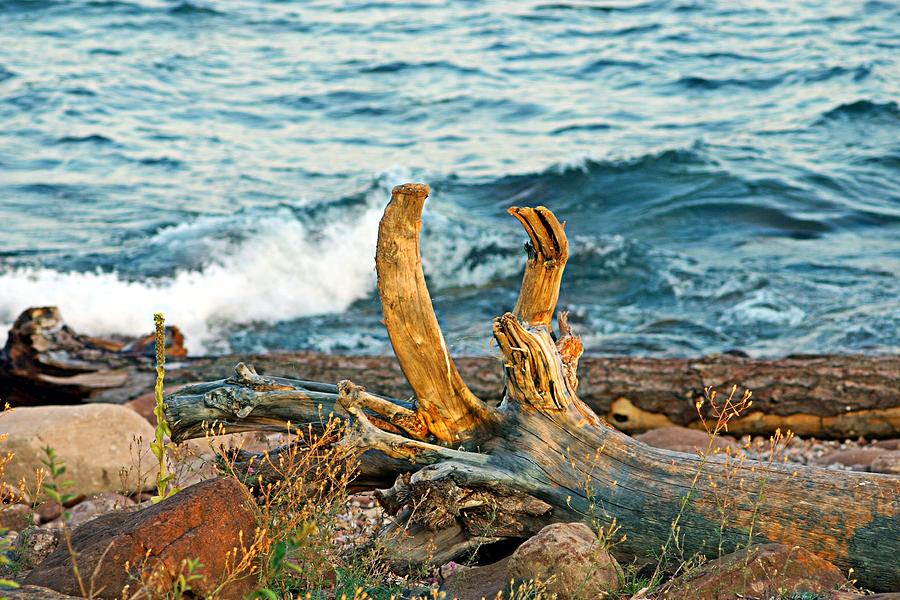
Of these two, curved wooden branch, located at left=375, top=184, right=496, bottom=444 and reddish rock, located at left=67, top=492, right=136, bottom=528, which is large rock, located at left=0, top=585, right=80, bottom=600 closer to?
curved wooden branch, located at left=375, top=184, right=496, bottom=444

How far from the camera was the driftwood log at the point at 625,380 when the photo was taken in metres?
7.01

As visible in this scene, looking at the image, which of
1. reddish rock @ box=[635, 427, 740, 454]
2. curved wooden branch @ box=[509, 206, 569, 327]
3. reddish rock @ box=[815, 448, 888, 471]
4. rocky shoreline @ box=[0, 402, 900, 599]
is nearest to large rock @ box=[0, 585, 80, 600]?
rocky shoreline @ box=[0, 402, 900, 599]

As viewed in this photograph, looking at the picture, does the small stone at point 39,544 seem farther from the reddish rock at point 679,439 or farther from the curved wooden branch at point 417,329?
the reddish rock at point 679,439

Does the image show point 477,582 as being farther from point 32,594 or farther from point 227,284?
point 227,284

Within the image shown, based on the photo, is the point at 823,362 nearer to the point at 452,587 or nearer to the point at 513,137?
the point at 452,587

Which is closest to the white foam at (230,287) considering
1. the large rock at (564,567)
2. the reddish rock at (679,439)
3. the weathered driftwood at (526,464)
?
the reddish rock at (679,439)

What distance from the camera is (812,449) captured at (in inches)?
271

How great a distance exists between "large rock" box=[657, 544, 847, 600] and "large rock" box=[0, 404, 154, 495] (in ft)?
11.4

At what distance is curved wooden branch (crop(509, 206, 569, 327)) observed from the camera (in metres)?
4.42

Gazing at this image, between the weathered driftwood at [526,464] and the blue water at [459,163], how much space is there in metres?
3.90

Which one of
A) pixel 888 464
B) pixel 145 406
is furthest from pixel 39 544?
pixel 888 464

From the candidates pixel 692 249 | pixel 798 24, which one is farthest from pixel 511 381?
pixel 798 24

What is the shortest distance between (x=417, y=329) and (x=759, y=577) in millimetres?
1703

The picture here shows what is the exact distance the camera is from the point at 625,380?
722 cm
